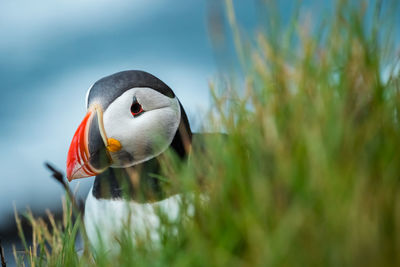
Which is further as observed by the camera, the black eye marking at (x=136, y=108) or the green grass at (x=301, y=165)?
the black eye marking at (x=136, y=108)

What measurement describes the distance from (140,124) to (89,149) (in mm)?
332

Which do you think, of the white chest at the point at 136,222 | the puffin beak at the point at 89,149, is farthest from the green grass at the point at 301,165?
the puffin beak at the point at 89,149

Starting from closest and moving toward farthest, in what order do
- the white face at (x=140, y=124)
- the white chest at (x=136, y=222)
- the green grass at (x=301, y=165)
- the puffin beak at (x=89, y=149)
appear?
the green grass at (x=301, y=165)
the white chest at (x=136, y=222)
the puffin beak at (x=89, y=149)
the white face at (x=140, y=124)

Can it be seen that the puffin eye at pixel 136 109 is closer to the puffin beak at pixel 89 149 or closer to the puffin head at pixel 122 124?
the puffin head at pixel 122 124

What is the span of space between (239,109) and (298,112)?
0.28 metres

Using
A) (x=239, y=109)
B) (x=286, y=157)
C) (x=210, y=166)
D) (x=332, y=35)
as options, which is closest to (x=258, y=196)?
(x=286, y=157)

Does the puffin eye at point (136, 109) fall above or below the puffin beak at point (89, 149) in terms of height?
above

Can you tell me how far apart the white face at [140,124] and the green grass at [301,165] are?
3.44ft

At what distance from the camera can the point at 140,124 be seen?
2822 millimetres

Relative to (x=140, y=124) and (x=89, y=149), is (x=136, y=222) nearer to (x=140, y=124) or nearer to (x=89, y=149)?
(x=89, y=149)

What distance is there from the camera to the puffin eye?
112 inches

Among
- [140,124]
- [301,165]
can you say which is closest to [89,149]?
[140,124]

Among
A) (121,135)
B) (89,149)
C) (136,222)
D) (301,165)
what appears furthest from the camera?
(121,135)

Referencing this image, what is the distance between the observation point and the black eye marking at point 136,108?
2.84 m
